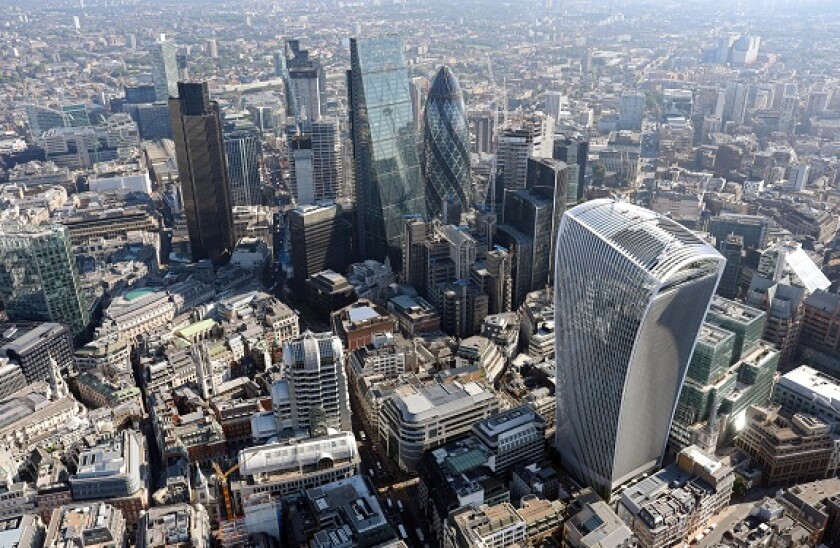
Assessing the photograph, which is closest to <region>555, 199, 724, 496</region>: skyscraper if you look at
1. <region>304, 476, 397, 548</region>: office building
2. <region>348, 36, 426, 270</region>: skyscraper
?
<region>304, 476, 397, 548</region>: office building

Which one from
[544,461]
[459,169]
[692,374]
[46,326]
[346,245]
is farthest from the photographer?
[459,169]

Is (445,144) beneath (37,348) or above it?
above

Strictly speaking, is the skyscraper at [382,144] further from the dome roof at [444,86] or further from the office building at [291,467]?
the office building at [291,467]

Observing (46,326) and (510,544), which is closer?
(510,544)

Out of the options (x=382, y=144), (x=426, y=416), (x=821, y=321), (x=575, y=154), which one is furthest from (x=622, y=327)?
(x=575, y=154)

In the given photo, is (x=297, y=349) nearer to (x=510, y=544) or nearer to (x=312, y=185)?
(x=510, y=544)

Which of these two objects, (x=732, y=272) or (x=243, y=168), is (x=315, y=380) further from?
(x=243, y=168)

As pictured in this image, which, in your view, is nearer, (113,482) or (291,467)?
(291,467)

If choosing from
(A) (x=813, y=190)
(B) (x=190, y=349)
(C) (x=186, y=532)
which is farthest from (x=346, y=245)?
(A) (x=813, y=190)
